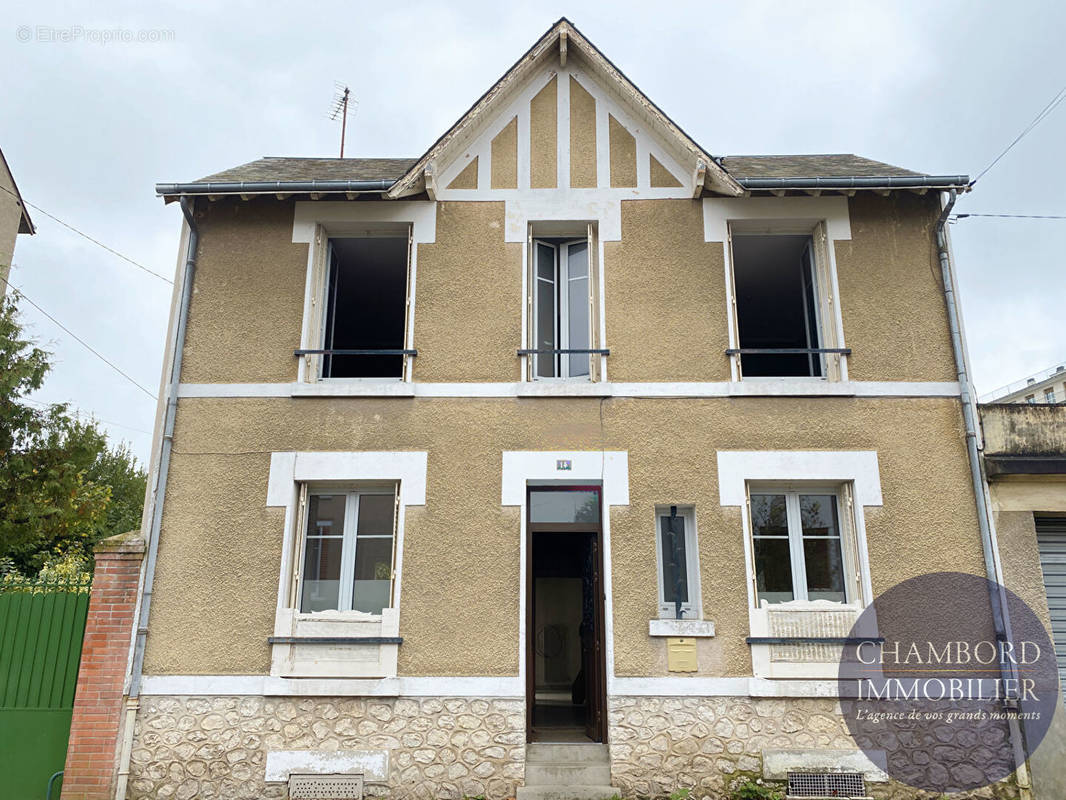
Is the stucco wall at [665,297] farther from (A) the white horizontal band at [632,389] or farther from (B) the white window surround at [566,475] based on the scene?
(B) the white window surround at [566,475]

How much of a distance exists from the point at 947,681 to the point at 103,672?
7.88 meters

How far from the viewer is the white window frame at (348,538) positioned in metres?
7.23

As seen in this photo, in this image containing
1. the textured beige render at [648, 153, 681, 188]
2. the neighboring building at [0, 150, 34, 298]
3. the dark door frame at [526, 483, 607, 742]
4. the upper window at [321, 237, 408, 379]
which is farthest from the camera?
the neighboring building at [0, 150, 34, 298]

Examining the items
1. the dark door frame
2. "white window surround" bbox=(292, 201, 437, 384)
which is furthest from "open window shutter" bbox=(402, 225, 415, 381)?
the dark door frame

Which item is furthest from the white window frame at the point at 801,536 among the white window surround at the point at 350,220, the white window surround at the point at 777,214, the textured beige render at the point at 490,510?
the white window surround at the point at 350,220

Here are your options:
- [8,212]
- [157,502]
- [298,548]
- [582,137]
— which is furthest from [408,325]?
[8,212]

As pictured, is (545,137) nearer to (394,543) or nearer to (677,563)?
(394,543)

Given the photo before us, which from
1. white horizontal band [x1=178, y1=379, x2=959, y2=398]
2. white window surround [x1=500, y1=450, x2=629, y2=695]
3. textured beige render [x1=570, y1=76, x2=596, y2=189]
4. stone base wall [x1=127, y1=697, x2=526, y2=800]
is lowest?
stone base wall [x1=127, y1=697, x2=526, y2=800]

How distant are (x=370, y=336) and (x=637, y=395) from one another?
482cm

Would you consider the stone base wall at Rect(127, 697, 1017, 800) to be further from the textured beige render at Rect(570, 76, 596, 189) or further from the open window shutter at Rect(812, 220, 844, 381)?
the textured beige render at Rect(570, 76, 596, 189)

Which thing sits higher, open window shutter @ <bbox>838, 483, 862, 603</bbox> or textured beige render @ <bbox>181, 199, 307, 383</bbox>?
textured beige render @ <bbox>181, 199, 307, 383</bbox>

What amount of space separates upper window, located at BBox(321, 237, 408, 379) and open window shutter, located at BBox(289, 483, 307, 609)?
1.59m

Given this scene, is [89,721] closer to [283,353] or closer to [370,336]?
[283,353]

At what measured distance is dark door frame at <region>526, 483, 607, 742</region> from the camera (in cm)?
706
